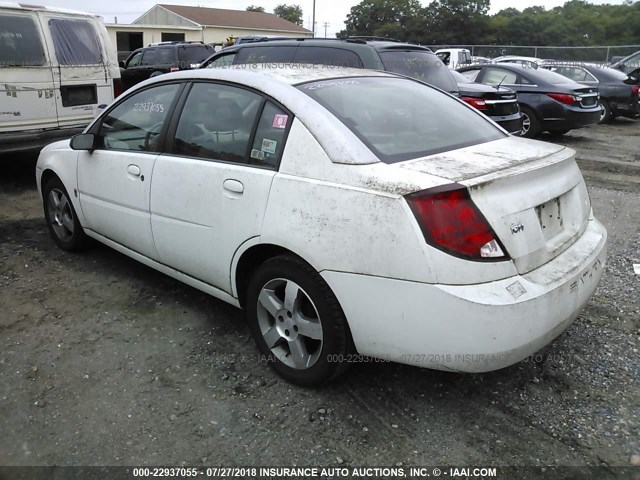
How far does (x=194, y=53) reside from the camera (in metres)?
16.0

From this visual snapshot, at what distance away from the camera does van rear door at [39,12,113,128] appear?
7.25 metres

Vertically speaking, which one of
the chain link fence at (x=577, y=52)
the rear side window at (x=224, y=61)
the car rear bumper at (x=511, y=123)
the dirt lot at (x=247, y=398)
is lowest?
the dirt lot at (x=247, y=398)

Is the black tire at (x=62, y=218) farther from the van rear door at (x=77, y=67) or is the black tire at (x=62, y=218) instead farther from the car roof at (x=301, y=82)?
the van rear door at (x=77, y=67)

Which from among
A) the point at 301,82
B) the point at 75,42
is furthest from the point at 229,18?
the point at 301,82

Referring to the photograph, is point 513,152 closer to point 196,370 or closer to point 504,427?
point 504,427

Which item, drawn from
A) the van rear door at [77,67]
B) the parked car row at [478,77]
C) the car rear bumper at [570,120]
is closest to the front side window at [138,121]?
the parked car row at [478,77]

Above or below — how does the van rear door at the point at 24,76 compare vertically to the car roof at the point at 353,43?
below

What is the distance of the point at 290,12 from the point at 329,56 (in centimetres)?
8744

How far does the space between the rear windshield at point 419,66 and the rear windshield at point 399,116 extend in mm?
3311

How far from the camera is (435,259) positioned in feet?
7.70

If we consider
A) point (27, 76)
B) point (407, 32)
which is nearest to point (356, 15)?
point (407, 32)

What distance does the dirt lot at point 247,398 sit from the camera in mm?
2551

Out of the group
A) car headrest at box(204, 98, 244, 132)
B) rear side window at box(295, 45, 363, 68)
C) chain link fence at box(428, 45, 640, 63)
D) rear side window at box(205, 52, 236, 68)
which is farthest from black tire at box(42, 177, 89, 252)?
chain link fence at box(428, 45, 640, 63)

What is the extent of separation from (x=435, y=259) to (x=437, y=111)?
1432mm
